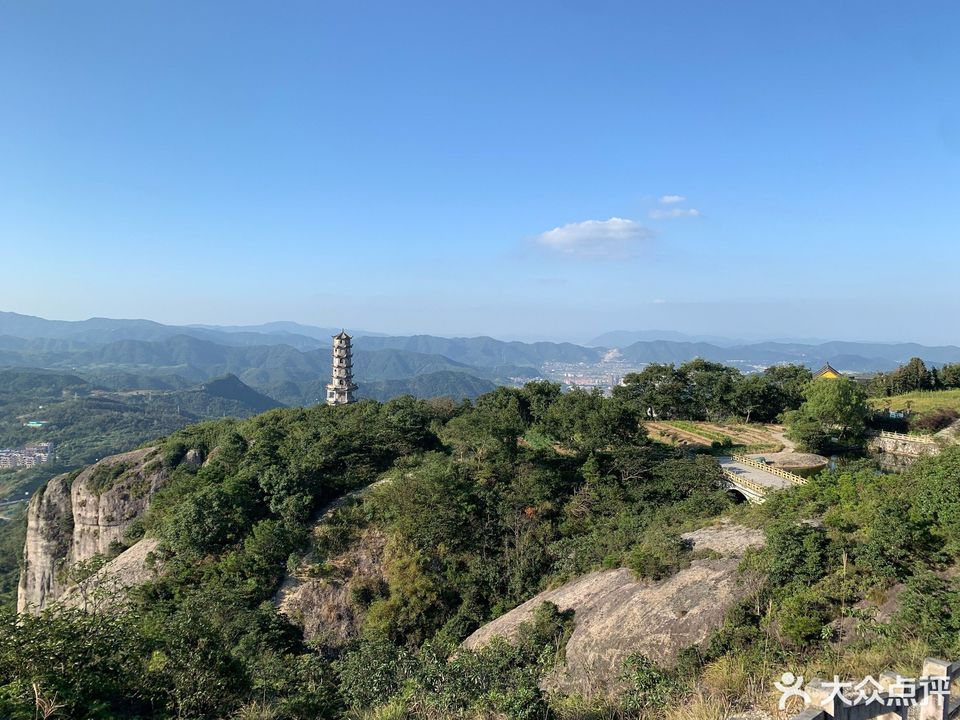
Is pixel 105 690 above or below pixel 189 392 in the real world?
above

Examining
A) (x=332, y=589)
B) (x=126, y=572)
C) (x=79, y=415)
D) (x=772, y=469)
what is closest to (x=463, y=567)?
(x=332, y=589)

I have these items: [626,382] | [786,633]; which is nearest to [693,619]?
[786,633]

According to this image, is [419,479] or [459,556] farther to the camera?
[419,479]

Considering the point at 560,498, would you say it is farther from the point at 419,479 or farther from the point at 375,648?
the point at 375,648

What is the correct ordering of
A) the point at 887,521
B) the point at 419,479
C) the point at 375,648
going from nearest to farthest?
the point at 375,648
the point at 887,521
the point at 419,479

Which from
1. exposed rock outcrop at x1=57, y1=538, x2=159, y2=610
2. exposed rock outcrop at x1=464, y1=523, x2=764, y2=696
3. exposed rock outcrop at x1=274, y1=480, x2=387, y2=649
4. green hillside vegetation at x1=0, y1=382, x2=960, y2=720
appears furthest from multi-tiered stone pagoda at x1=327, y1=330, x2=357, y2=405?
exposed rock outcrop at x1=464, y1=523, x2=764, y2=696

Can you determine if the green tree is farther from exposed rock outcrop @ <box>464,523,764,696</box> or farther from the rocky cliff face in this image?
the rocky cliff face

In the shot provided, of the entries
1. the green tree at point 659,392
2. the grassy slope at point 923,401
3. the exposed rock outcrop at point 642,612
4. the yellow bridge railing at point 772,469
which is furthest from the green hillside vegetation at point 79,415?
the grassy slope at point 923,401

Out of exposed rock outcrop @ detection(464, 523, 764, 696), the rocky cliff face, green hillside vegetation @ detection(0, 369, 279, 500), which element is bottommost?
green hillside vegetation @ detection(0, 369, 279, 500)
